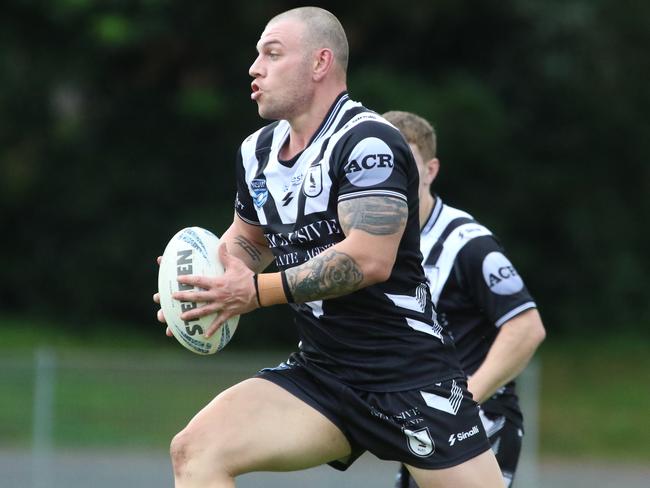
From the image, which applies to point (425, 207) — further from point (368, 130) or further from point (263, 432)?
point (263, 432)

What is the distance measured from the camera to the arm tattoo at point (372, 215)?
455cm

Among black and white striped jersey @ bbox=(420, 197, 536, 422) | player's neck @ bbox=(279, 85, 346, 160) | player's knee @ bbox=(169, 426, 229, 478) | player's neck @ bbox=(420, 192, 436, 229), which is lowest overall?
player's knee @ bbox=(169, 426, 229, 478)

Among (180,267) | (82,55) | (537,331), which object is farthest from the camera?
(82,55)

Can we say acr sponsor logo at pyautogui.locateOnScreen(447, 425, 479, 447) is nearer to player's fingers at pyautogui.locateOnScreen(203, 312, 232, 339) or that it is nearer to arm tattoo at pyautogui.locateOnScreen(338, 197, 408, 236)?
arm tattoo at pyautogui.locateOnScreen(338, 197, 408, 236)

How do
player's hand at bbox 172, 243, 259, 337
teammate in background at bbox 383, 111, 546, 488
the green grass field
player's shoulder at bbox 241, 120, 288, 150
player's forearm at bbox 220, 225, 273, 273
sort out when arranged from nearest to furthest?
player's hand at bbox 172, 243, 259, 337, player's shoulder at bbox 241, 120, 288, 150, player's forearm at bbox 220, 225, 273, 273, teammate in background at bbox 383, 111, 546, 488, the green grass field

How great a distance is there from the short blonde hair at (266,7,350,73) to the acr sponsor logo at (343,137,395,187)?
45 cm

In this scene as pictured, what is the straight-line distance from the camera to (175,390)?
543 inches

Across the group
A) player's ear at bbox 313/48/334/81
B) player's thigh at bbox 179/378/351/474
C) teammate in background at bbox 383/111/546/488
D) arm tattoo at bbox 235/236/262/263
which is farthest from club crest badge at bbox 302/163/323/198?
teammate in background at bbox 383/111/546/488

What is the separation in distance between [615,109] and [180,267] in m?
18.3

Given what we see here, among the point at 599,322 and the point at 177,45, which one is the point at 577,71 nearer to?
the point at 599,322

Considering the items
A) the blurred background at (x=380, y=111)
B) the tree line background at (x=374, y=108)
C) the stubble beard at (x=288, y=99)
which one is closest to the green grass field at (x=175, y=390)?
the blurred background at (x=380, y=111)

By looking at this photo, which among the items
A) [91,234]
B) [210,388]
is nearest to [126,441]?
[210,388]

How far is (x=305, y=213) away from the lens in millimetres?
4754

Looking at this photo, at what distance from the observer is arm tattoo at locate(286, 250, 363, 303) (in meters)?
4.52
